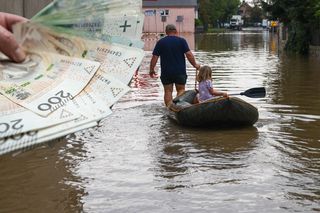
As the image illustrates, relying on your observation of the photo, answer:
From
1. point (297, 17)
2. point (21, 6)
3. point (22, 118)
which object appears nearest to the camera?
point (22, 118)

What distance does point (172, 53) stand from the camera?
11164mm

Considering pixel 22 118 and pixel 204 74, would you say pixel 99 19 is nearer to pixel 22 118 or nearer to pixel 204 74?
pixel 22 118

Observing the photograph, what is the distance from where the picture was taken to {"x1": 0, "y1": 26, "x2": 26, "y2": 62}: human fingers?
142 inches

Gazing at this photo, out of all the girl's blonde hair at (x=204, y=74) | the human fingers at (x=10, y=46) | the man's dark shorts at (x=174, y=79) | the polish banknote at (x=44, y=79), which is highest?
the human fingers at (x=10, y=46)

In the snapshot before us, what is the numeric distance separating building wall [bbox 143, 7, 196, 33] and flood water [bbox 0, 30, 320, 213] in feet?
211

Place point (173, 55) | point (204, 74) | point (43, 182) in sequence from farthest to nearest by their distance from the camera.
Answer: point (173, 55) < point (204, 74) < point (43, 182)

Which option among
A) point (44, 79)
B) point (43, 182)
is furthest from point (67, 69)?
point (43, 182)

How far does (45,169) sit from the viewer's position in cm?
720

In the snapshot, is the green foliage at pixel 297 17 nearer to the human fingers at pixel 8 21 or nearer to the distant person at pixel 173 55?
the distant person at pixel 173 55

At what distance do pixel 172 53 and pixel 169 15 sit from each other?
66.9m

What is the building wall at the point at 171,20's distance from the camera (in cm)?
7512

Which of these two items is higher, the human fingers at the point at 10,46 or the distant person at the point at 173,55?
the human fingers at the point at 10,46

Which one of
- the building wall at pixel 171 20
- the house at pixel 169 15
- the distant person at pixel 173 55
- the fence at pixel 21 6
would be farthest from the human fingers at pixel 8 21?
the house at pixel 169 15

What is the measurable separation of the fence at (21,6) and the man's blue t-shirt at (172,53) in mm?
4160
